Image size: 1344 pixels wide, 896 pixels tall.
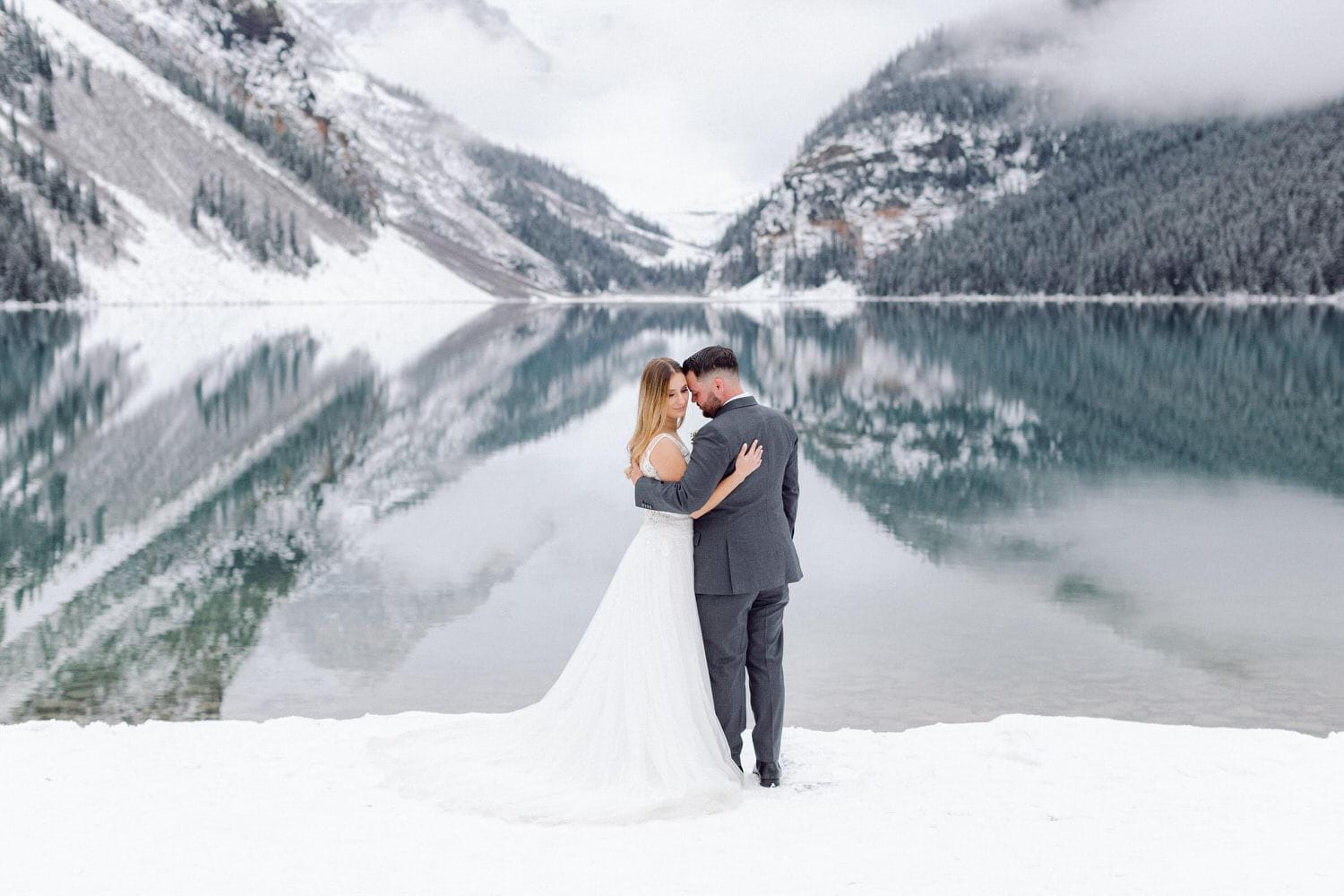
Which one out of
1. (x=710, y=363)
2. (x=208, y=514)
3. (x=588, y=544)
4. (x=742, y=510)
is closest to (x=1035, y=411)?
(x=588, y=544)

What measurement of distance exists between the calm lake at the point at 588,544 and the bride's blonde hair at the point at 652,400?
4.41 meters

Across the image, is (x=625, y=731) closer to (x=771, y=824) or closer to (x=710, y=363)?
(x=771, y=824)

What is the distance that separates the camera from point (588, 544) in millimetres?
19062

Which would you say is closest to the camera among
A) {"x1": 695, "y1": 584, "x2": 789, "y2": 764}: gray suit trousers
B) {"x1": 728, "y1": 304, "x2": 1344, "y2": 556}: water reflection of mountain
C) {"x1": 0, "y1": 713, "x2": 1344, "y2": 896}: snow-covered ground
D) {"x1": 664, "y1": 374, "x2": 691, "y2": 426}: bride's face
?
{"x1": 0, "y1": 713, "x2": 1344, "y2": 896}: snow-covered ground

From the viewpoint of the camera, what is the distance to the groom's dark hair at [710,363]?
7.60m

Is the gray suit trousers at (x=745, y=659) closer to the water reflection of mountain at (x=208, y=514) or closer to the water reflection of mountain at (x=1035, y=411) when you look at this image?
the water reflection of mountain at (x=208, y=514)

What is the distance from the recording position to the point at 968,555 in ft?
58.6

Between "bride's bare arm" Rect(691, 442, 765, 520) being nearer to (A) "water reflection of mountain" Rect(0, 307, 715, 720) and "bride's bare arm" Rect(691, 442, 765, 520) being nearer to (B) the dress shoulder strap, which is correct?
(B) the dress shoulder strap

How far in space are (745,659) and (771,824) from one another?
1299 mm

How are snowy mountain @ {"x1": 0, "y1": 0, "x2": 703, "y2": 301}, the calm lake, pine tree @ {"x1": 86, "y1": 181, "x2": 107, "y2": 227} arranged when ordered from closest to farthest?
the calm lake, pine tree @ {"x1": 86, "y1": 181, "x2": 107, "y2": 227}, snowy mountain @ {"x1": 0, "y1": 0, "x2": 703, "y2": 301}

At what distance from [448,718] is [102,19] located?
217 meters

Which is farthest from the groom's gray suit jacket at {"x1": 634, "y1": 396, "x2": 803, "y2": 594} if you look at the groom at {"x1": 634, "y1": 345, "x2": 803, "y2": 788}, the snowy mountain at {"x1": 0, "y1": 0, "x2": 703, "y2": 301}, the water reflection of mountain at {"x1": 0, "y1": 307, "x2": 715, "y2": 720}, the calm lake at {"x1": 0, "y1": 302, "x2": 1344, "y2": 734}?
the snowy mountain at {"x1": 0, "y1": 0, "x2": 703, "y2": 301}

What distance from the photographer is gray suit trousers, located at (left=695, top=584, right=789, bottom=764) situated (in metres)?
7.84

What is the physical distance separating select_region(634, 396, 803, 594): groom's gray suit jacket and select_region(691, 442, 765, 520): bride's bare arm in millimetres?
57
